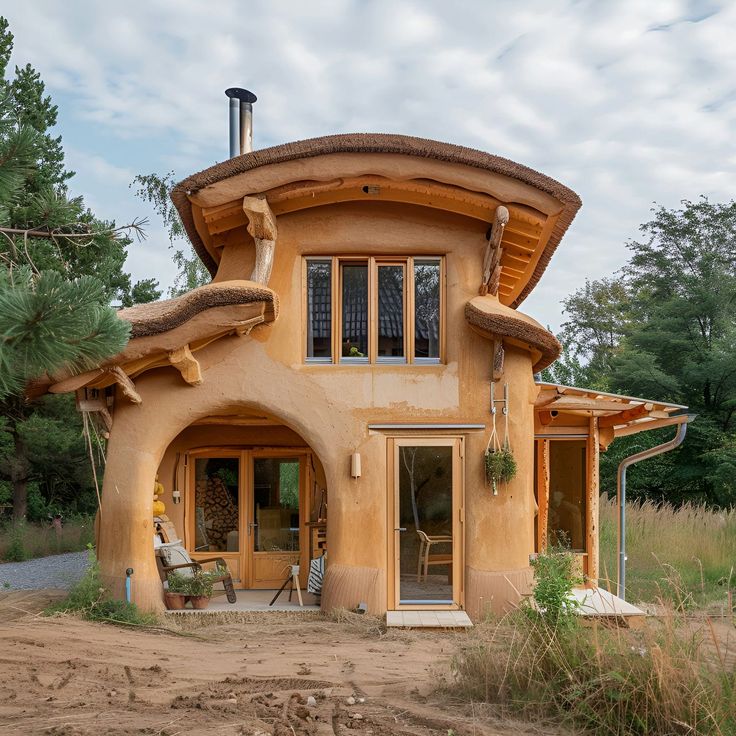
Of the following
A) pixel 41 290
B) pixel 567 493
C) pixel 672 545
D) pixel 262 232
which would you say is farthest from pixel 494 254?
pixel 672 545

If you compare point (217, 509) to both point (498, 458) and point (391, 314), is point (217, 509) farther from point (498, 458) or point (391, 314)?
point (498, 458)

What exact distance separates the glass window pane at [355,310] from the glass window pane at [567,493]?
3707 millimetres

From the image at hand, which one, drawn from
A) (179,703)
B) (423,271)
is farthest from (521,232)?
(179,703)

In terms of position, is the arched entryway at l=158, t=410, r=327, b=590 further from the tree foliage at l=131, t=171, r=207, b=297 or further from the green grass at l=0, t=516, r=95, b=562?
the tree foliage at l=131, t=171, r=207, b=297

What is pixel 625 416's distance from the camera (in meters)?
11.9

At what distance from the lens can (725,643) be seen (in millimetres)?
5410

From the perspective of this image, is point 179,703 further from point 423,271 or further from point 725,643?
point 423,271

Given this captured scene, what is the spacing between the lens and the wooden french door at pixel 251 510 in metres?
12.0

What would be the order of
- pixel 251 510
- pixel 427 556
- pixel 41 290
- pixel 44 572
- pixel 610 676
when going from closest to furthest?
pixel 41 290 < pixel 610 676 < pixel 427 556 < pixel 251 510 < pixel 44 572

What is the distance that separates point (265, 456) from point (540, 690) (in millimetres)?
7224

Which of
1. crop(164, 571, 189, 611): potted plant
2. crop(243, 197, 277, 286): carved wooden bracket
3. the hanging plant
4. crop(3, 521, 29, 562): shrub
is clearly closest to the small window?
crop(243, 197, 277, 286): carved wooden bracket

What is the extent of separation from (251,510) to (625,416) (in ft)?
18.7

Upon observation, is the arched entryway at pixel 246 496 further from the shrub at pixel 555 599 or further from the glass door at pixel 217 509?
the shrub at pixel 555 599

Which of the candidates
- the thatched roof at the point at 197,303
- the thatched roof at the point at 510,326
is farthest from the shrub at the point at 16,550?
the thatched roof at the point at 510,326
